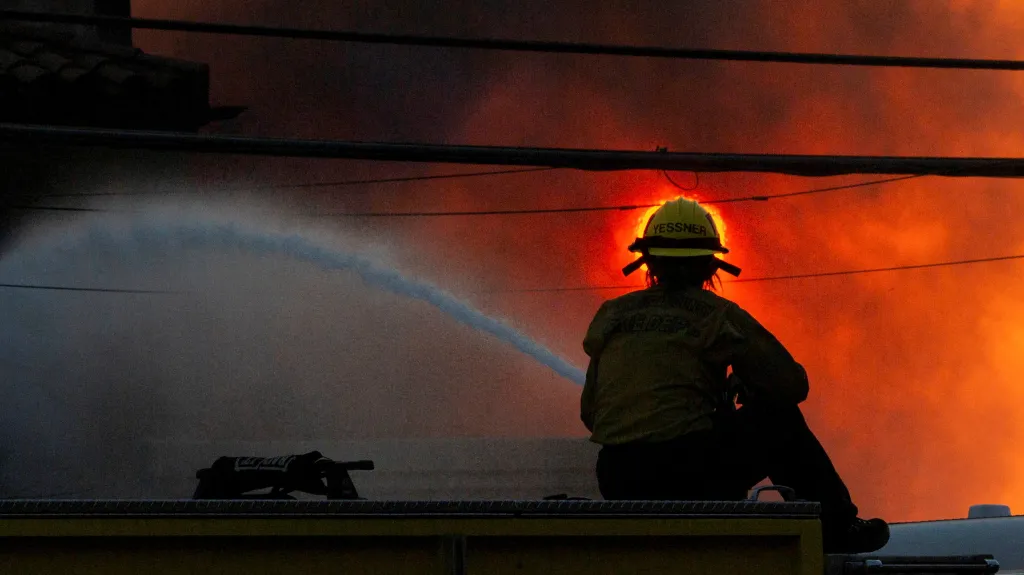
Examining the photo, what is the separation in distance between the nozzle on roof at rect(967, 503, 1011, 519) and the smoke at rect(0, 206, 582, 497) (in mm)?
7530

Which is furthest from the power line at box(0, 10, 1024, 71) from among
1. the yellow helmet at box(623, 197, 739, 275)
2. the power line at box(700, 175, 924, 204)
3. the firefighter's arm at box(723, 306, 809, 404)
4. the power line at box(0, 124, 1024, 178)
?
the power line at box(700, 175, 924, 204)

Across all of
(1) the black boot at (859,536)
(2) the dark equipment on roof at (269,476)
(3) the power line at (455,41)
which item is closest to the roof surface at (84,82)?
(3) the power line at (455,41)

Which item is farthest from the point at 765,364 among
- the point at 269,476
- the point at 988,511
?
the point at 988,511

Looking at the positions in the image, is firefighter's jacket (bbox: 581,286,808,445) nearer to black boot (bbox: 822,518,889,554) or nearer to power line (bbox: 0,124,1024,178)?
black boot (bbox: 822,518,889,554)

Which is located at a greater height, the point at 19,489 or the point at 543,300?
the point at 543,300

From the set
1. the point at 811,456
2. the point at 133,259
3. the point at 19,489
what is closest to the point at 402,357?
the point at 133,259

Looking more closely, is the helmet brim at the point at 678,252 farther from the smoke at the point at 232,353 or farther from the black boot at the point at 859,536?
the smoke at the point at 232,353

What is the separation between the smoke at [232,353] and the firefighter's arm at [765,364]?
7.95 m

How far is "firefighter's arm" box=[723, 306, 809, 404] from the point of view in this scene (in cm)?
→ 402

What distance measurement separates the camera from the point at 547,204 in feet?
88.0

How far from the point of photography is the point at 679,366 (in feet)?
13.7

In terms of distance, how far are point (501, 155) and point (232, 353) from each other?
1313 centimetres

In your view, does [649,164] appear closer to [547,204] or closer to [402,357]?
[402,357]

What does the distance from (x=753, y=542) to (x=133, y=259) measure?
1642cm
